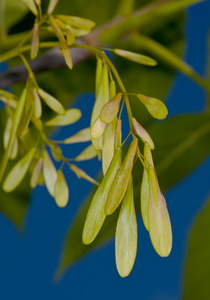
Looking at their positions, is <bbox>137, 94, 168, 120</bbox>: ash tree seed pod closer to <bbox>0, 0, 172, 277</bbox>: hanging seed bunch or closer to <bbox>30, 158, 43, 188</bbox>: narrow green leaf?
<bbox>0, 0, 172, 277</bbox>: hanging seed bunch

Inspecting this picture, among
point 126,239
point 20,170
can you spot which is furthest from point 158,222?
point 20,170

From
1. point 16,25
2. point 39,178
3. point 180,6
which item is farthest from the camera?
point 16,25

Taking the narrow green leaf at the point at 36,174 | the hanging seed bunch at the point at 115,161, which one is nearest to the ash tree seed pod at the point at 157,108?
the hanging seed bunch at the point at 115,161

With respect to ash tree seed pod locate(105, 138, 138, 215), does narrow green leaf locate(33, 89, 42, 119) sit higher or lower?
higher

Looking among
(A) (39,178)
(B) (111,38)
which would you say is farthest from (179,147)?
(A) (39,178)

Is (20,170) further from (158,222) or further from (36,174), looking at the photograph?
(158,222)

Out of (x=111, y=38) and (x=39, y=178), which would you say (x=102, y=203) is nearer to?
(x=39, y=178)

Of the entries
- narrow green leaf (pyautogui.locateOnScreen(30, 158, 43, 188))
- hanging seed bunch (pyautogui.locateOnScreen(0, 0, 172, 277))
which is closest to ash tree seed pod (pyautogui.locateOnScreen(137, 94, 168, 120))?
hanging seed bunch (pyautogui.locateOnScreen(0, 0, 172, 277))
